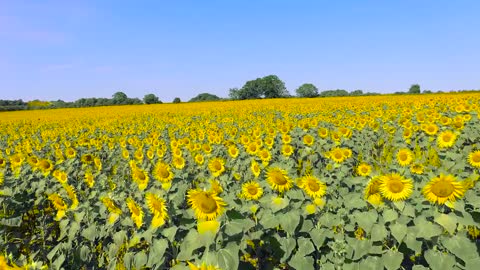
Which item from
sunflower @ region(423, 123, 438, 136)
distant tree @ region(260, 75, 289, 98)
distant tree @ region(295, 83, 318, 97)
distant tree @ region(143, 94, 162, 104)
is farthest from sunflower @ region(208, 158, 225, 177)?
distant tree @ region(295, 83, 318, 97)

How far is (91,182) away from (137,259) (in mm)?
3153

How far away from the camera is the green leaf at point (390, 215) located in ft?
9.93

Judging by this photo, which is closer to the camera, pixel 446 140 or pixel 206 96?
pixel 446 140

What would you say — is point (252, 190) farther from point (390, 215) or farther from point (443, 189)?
point (443, 189)

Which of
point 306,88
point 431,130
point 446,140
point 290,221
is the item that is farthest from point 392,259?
point 306,88

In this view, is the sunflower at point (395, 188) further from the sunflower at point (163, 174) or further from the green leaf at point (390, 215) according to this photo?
the sunflower at point (163, 174)

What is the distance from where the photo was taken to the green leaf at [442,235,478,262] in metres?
2.75

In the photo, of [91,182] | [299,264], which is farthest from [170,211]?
[91,182]

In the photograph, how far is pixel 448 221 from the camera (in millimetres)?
2816

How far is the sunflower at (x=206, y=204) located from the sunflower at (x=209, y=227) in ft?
0.30

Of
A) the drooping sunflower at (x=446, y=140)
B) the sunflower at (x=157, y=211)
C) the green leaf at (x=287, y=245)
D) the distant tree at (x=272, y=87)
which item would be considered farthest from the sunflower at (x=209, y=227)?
the distant tree at (x=272, y=87)

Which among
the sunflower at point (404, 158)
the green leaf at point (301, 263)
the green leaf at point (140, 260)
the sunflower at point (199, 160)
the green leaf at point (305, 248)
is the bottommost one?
the green leaf at point (301, 263)

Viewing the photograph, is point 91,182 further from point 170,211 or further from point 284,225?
point 284,225

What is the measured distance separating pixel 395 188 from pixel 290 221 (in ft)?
3.28
